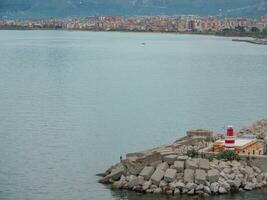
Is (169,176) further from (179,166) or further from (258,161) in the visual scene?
(258,161)

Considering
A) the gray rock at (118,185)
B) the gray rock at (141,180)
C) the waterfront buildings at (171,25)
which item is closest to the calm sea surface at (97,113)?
the gray rock at (118,185)

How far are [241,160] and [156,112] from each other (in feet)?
32.6

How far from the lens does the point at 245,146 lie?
518 inches

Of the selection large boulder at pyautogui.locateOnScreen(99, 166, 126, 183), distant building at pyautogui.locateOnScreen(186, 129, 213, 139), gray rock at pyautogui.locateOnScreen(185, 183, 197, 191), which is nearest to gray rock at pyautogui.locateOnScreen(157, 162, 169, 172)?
gray rock at pyautogui.locateOnScreen(185, 183, 197, 191)

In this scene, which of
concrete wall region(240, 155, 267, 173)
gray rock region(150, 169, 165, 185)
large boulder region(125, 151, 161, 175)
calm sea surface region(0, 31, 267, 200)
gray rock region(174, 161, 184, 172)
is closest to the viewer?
gray rock region(150, 169, 165, 185)

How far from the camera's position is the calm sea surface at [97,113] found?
13438 mm

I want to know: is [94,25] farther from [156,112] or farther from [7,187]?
[7,187]

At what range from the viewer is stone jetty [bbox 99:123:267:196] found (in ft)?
38.5

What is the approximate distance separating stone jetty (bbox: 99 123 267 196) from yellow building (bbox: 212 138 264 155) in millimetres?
514

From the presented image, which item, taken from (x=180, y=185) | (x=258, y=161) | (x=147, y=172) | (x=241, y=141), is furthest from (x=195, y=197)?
(x=241, y=141)

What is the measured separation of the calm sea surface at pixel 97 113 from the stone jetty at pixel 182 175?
218mm

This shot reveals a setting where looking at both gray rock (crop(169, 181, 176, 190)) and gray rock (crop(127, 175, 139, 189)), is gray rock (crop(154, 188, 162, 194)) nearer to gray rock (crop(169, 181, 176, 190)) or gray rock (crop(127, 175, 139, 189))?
gray rock (crop(169, 181, 176, 190))

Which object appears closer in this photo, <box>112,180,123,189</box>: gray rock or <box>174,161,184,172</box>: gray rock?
<box>174,161,184,172</box>: gray rock

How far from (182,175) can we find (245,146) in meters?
1.70
